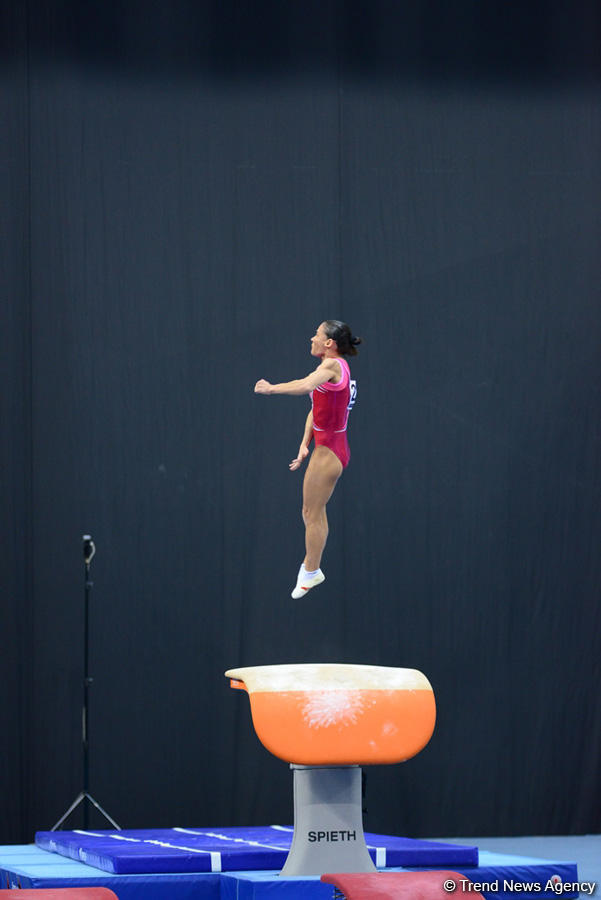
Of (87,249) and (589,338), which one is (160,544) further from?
(589,338)

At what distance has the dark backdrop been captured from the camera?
752 centimetres

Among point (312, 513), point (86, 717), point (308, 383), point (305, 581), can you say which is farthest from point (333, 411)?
point (86, 717)

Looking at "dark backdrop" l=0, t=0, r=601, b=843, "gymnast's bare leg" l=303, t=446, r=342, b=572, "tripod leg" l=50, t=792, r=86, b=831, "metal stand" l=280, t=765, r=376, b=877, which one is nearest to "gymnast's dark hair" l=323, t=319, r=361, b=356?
"gymnast's bare leg" l=303, t=446, r=342, b=572

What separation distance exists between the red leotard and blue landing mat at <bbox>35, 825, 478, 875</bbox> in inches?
58.3

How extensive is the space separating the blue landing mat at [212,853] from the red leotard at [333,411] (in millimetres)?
1481

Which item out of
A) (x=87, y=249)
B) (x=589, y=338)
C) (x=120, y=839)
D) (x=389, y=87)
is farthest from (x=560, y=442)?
(x=120, y=839)

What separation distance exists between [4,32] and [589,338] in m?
3.82

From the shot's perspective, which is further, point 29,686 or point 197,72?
point 197,72

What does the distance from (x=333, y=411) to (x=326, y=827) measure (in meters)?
1.56

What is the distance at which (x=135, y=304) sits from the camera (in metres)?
7.69

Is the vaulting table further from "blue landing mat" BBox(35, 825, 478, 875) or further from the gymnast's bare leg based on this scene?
the gymnast's bare leg

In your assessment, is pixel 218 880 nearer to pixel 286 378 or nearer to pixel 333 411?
pixel 333 411

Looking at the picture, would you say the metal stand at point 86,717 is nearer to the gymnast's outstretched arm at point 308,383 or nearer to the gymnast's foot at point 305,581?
the gymnast's foot at point 305,581

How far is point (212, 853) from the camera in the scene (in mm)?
5258
